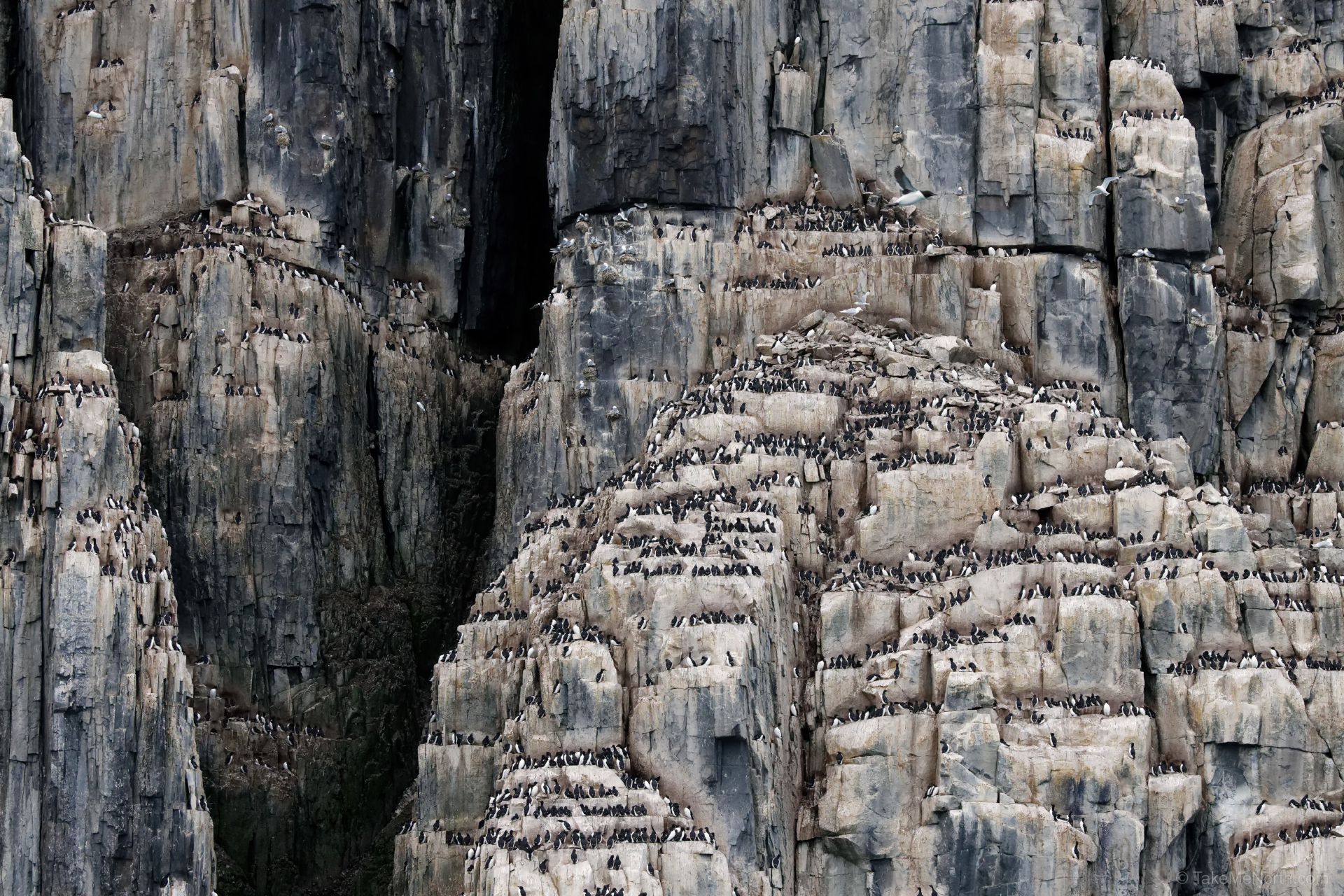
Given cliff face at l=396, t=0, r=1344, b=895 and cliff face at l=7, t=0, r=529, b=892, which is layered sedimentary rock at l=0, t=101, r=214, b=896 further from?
cliff face at l=396, t=0, r=1344, b=895

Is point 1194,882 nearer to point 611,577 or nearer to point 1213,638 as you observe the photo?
point 1213,638

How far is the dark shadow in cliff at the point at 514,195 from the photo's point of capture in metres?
117

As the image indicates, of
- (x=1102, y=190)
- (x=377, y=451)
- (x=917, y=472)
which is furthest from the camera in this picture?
(x=377, y=451)

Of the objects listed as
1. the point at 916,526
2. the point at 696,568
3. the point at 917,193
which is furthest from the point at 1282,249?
the point at 696,568

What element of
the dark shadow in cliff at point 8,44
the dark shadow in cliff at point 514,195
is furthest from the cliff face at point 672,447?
the dark shadow in cliff at point 514,195

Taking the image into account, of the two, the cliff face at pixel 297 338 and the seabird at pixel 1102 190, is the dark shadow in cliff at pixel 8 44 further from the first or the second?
the seabird at pixel 1102 190

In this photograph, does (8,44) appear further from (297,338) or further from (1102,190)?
(1102,190)

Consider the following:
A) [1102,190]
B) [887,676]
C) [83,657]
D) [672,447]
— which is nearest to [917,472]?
[887,676]

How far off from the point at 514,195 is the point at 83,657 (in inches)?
1302

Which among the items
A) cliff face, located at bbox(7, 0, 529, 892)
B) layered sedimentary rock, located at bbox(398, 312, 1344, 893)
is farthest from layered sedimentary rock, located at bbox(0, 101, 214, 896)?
layered sedimentary rock, located at bbox(398, 312, 1344, 893)

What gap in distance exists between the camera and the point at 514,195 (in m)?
119

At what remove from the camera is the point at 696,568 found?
303ft

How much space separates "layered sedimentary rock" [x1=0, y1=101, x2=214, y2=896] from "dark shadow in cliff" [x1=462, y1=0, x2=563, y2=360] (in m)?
23.3

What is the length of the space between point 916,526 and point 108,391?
82.6ft
